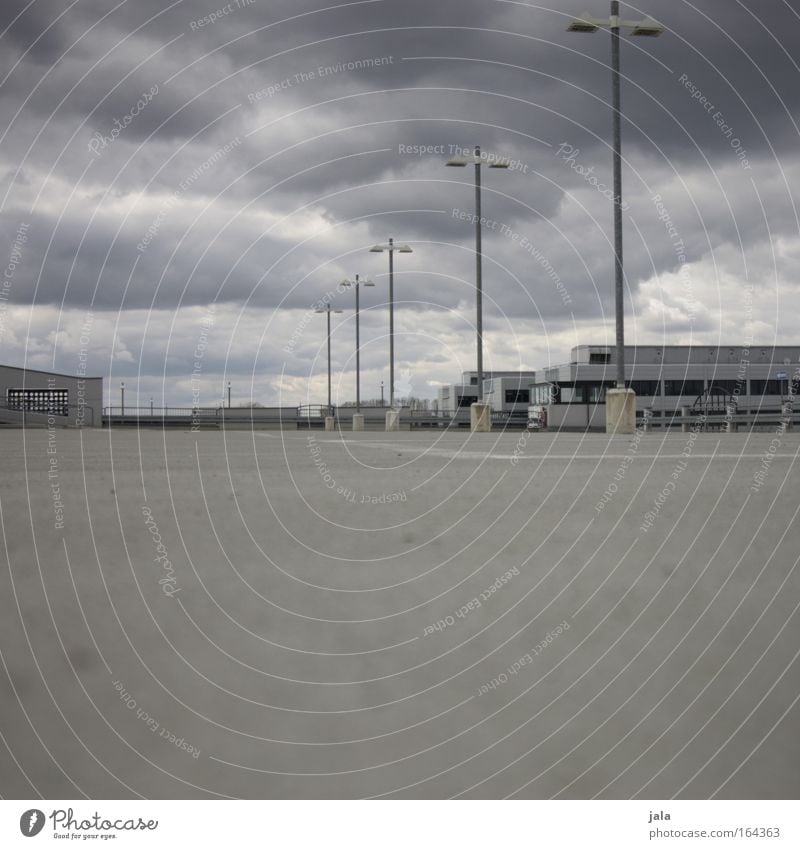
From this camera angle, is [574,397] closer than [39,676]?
No

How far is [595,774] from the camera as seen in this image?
2.46m

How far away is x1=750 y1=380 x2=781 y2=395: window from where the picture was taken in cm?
8277

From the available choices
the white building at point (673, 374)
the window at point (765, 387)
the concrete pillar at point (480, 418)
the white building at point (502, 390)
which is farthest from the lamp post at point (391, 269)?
the window at point (765, 387)

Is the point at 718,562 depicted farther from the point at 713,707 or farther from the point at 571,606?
the point at 713,707

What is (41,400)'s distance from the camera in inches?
2502

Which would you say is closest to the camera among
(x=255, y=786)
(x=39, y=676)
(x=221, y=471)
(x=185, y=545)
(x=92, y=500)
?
(x=255, y=786)

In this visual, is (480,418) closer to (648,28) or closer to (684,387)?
(648,28)

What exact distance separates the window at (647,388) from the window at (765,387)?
7.81 metres

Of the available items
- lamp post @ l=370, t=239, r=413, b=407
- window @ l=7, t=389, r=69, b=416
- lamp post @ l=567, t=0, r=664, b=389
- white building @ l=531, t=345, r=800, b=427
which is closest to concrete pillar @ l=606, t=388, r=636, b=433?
lamp post @ l=567, t=0, r=664, b=389

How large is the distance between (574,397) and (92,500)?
70647 millimetres

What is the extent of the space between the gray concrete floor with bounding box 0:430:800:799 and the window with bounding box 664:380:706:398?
258ft

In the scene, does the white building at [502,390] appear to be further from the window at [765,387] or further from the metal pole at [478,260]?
the metal pole at [478,260]

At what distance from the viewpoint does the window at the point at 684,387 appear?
83312mm

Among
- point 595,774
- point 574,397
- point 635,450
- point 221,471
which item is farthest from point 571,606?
point 574,397
